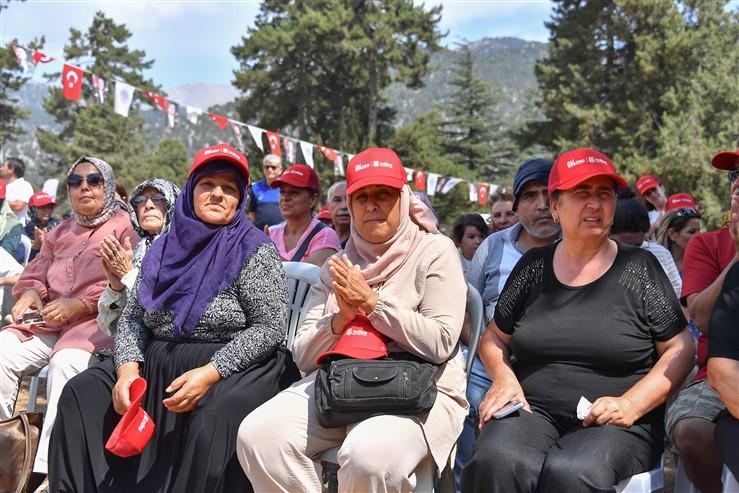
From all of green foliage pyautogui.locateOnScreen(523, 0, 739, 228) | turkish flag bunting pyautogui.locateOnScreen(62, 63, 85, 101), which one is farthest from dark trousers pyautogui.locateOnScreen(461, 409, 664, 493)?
green foliage pyautogui.locateOnScreen(523, 0, 739, 228)

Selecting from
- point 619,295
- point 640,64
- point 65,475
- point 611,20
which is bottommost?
point 65,475

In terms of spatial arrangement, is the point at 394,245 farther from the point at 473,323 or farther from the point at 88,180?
the point at 88,180

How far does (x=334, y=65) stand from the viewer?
2586 centimetres

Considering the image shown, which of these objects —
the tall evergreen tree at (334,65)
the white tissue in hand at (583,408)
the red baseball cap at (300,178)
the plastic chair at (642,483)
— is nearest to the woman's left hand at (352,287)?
the white tissue in hand at (583,408)

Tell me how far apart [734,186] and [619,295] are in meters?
0.65

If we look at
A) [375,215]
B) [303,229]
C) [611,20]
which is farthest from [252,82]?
[375,215]

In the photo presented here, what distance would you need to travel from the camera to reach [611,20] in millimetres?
A: 21969

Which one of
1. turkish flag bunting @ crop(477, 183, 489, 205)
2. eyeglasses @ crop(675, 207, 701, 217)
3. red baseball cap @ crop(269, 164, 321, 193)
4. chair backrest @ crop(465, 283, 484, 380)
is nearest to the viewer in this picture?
chair backrest @ crop(465, 283, 484, 380)

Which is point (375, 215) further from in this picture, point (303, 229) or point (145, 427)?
point (303, 229)

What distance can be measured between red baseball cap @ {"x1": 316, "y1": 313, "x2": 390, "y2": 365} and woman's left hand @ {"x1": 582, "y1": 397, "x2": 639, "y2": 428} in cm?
77

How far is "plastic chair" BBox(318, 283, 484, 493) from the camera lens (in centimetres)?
236

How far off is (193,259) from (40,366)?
138 centimetres

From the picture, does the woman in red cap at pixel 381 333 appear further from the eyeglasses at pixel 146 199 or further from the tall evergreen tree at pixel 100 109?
the tall evergreen tree at pixel 100 109

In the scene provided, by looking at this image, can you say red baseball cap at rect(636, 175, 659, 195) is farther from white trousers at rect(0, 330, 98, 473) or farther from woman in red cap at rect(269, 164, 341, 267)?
white trousers at rect(0, 330, 98, 473)
